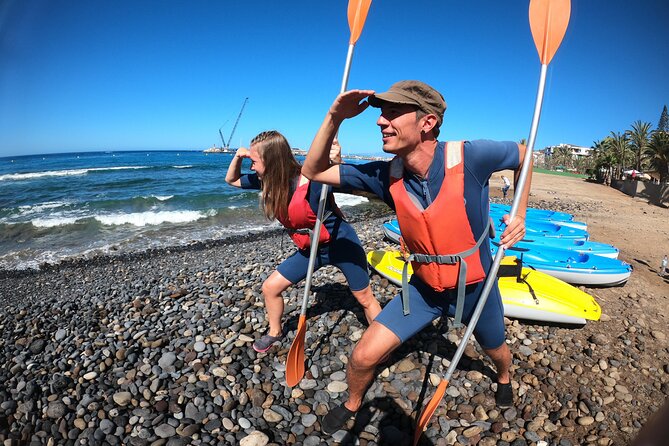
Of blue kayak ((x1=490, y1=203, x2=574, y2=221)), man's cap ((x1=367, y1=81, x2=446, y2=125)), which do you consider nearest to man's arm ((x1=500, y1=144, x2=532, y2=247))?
man's cap ((x1=367, y1=81, x2=446, y2=125))

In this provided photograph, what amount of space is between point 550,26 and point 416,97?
58.1 inches

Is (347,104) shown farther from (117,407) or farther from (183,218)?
(183,218)

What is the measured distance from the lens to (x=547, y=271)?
718 centimetres

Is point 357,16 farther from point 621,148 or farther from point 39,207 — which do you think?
point 621,148

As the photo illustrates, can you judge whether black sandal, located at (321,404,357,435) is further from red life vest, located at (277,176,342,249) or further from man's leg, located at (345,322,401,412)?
red life vest, located at (277,176,342,249)

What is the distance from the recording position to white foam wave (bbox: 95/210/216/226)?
55.6 ft

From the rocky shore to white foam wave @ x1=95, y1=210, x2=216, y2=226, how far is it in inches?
442

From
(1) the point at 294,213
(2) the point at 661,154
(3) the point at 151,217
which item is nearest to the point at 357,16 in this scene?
(1) the point at 294,213

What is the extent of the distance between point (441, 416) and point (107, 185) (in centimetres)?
3521

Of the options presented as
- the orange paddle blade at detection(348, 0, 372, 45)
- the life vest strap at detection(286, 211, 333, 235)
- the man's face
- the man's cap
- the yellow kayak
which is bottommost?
the yellow kayak

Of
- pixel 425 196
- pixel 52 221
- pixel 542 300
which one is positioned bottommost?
pixel 52 221

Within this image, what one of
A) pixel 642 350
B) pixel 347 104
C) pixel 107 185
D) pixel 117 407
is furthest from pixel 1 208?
pixel 642 350

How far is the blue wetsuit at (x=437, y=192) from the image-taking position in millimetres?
2581

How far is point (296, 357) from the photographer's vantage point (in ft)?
12.8
